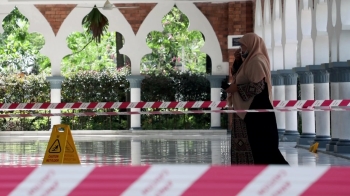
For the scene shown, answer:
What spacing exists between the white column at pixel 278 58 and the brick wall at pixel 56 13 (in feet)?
21.5

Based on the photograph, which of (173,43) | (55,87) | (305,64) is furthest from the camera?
(173,43)

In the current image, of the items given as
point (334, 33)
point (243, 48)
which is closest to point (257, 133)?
point (243, 48)

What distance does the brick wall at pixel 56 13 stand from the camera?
23375 mm

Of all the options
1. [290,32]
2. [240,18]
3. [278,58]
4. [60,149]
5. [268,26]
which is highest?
[240,18]

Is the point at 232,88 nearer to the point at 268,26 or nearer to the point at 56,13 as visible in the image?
the point at 268,26

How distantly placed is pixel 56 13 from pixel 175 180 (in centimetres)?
2121

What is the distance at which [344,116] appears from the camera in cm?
1214

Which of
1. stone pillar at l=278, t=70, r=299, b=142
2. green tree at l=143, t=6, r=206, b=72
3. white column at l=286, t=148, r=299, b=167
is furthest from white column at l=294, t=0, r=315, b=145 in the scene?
green tree at l=143, t=6, r=206, b=72

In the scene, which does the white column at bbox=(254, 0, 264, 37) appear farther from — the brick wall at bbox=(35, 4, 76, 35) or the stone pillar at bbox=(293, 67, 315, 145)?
the stone pillar at bbox=(293, 67, 315, 145)

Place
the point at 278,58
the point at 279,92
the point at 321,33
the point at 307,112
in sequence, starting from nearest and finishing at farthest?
the point at 321,33 → the point at 307,112 → the point at 279,92 → the point at 278,58

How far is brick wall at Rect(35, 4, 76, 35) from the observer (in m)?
23.4

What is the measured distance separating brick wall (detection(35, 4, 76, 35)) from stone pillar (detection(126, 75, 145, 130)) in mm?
2513

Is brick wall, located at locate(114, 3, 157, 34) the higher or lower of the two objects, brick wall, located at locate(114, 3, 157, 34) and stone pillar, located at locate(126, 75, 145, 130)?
the higher

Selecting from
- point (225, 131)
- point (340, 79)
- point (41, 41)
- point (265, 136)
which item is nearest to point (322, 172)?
point (265, 136)
